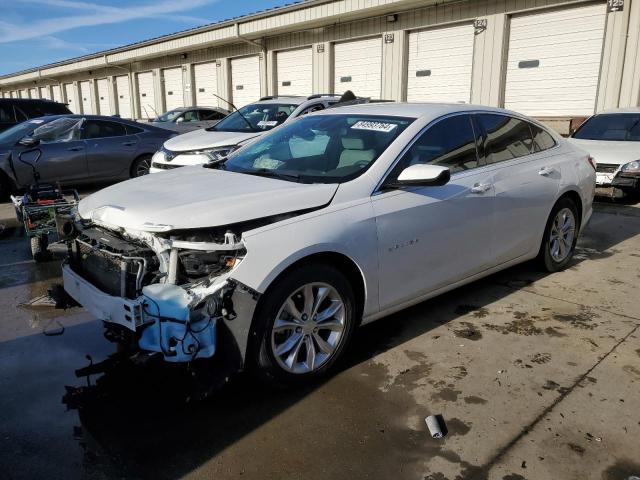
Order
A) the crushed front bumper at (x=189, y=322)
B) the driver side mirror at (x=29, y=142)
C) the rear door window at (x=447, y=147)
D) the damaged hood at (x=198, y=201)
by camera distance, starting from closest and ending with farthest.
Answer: the crushed front bumper at (x=189, y=322) < the damaged hood at (x=198, y=201) < the rear door window at (x=447, y=147) < the driver side mirror at (x=29, y=142)

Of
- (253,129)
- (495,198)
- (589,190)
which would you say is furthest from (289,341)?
(253,129)

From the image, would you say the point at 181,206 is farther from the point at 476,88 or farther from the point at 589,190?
the point at 476,88

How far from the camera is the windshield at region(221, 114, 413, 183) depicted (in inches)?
143

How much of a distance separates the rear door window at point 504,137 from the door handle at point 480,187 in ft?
0.89

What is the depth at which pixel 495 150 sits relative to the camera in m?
4.45

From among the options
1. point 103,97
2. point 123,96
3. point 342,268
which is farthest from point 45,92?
point 342,268

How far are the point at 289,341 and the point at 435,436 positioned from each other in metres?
0.94

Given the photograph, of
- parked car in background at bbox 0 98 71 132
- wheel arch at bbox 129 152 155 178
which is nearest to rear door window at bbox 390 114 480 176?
wheel arch at bbox 129 152 155 178

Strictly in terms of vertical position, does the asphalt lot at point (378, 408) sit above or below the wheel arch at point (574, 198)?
below

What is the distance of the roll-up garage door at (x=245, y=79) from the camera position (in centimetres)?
2072

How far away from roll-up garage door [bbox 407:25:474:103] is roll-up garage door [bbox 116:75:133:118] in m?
19.5

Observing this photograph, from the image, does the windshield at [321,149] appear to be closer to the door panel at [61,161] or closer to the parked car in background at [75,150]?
the parked car in background at [75,150]

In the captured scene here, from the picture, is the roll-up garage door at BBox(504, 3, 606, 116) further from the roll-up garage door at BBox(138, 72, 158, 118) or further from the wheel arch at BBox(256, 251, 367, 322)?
Result: the roll-up garage door at BBox(138, 72, 158, 118)

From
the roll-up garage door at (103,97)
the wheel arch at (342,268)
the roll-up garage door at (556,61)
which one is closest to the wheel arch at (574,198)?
the wheel arch at (342,268)
